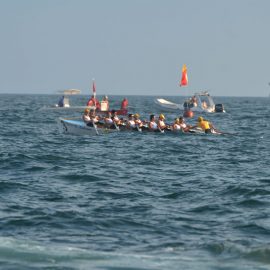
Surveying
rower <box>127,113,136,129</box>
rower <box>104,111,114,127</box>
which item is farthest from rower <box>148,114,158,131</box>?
rower <box>104,111,114,127</box>

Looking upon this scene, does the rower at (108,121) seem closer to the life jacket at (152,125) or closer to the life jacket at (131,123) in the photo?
the life jacket at (131,123)

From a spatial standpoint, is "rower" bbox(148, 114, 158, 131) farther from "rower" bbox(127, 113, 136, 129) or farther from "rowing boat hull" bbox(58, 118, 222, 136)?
"rower" bbox(127, 113, 136, 129)

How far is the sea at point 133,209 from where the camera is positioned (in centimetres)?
1070

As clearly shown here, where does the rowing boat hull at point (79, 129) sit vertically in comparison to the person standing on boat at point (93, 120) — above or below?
below

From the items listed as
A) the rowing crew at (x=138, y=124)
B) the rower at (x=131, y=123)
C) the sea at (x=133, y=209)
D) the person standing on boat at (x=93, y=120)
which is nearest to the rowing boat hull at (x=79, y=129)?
the person standing on boat at (x=93, y=120)

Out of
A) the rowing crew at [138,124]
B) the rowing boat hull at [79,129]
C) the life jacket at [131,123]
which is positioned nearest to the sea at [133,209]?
the rowing boat hull at [79,129]

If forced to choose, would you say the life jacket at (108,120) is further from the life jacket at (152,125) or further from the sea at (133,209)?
the sea at (133,209)

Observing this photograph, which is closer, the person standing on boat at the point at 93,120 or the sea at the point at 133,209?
the sea at the point at 133,209

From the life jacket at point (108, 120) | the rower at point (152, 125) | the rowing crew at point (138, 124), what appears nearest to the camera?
the life jacket at point (108, 120)

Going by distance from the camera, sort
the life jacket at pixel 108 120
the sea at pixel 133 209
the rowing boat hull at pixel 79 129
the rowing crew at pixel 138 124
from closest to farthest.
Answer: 1. the sea at pixel 133 209
2. the rowing boat hull at pixel 79 129
3. the life jacket at pixel 108 120
4. the rowing crew at pixel 138 124

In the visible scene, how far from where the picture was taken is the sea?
10.7 metres

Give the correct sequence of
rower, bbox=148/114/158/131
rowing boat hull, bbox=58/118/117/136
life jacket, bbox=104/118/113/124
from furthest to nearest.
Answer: rower, bbox=148/114/158/131 → life jacket, bbox=104/118/113/124 → rowing boat hull, bbox=58/118/117/136

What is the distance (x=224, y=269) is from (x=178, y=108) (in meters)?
57.8

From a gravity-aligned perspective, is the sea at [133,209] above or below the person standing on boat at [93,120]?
below
